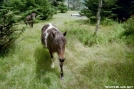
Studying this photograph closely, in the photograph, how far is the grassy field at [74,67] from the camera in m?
5.41

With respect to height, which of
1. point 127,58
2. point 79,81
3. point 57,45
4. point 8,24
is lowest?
point 79,81

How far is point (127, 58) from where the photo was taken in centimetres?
645

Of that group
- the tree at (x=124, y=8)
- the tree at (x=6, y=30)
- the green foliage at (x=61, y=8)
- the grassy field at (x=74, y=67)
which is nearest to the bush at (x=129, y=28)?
the grassy field at (x=74, y=67)

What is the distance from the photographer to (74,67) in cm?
630

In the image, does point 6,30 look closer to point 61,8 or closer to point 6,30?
point 6,30

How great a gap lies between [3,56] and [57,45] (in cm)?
293

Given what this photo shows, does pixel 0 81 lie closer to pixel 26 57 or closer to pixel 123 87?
pixel 26 57

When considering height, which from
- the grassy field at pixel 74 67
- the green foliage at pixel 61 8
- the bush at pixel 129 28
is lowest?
the grassy field at pixel 74 67

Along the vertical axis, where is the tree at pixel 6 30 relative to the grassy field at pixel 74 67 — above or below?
above

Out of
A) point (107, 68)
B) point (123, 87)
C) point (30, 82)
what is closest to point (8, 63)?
point (30, 82)

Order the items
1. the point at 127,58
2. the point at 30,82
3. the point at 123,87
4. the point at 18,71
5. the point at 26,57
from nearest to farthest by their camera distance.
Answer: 1. the point at 123,87
2. the point at 30,82
3. the point at 18,71
4. the point at 127,58
5. the point at 26,57

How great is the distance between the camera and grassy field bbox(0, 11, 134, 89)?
541 centimetres

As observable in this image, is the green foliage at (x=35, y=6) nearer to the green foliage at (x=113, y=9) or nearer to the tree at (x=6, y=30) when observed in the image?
the green foliage at (x=113, y=9)

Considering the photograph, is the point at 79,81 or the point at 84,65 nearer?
the point at 79,81
